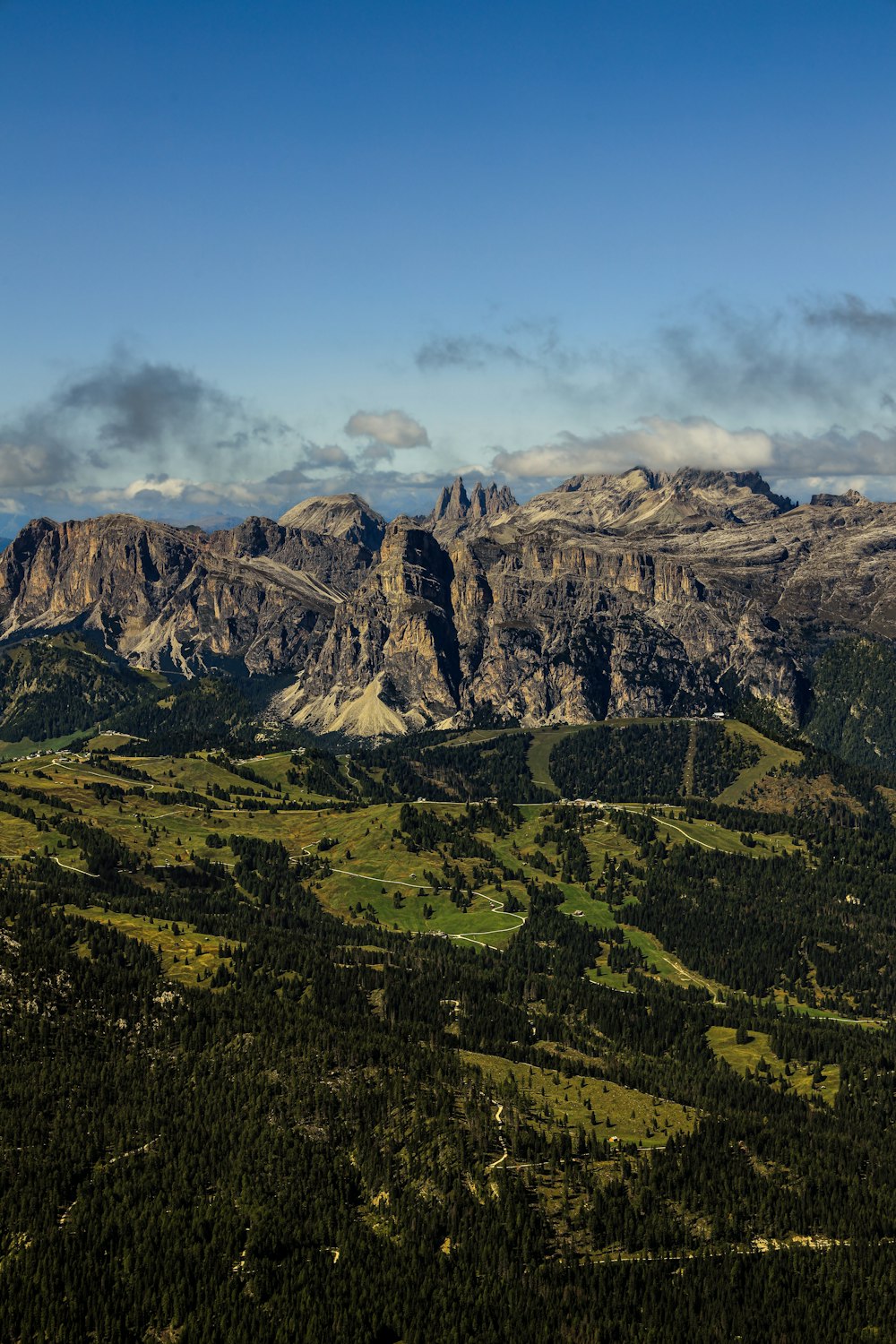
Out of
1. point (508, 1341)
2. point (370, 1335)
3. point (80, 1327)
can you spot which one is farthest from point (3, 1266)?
point (508, 1341)

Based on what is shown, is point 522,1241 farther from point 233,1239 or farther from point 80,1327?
point 80,1327

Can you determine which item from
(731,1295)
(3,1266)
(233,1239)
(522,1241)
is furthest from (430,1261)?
(3,1266)

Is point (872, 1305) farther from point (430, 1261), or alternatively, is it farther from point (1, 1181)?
point (1, 1181)

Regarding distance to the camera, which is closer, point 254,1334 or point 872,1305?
point 254,1334

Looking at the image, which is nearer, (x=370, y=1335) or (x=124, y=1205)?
(x=370, y=1335)

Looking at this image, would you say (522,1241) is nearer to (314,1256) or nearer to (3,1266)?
(314,1256)

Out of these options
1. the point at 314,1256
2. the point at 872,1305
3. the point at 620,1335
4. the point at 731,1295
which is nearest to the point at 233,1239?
the point at 314,1256

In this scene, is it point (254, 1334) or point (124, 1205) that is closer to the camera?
point (254, 1334)
